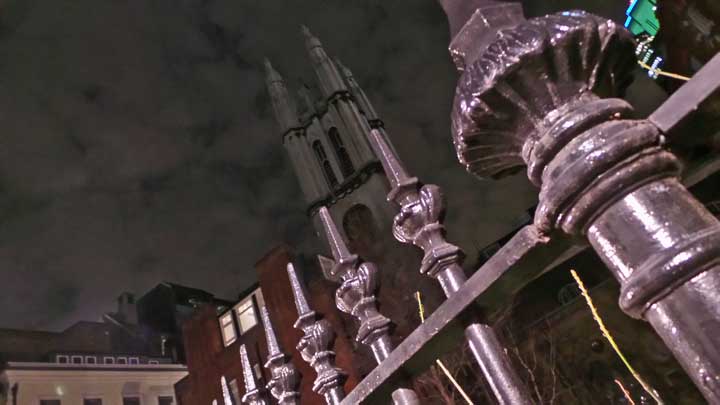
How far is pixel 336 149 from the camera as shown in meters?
49.6

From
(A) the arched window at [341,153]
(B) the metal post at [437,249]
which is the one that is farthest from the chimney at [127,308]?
(B) the metal post at [437,249]

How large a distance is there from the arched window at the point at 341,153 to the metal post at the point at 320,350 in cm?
4450

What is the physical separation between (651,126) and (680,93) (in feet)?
0.38

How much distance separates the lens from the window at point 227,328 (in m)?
26.9

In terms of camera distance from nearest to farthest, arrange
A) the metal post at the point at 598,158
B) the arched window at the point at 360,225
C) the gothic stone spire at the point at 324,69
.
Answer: the metal post at the point at 598,158, the arched window at the point at 360,225, the gothic stone spire at the point at 324,69

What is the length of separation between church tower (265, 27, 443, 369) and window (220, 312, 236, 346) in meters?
11.2

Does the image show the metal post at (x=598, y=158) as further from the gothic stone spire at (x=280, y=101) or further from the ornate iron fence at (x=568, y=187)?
the gothic stone spire at (x=280, y=101)

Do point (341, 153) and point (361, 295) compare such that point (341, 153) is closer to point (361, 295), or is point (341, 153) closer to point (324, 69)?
point (324, 69)

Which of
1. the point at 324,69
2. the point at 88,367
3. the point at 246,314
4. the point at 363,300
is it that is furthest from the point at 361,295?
the point at 324,69

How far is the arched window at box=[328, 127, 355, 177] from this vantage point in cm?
4766

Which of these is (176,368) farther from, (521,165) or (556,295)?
(521,165)

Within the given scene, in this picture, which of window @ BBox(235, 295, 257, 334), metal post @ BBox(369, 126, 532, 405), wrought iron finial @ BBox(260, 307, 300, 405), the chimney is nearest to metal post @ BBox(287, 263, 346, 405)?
wrought iron finial @ BBox(260, 307, 300, 405)

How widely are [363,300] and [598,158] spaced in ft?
4.48

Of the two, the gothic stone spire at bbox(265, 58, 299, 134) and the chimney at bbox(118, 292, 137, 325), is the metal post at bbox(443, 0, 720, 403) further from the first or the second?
the chimney at bbox(118, 292, 137, 325)
